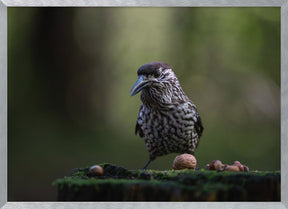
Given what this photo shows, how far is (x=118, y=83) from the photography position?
7105 mm

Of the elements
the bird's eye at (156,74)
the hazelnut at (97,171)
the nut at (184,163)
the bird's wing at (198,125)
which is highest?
the bird's eye at (156,74)

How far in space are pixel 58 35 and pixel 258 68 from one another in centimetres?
395

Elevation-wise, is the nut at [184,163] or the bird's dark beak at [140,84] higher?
the bird's dark beak at [140,84]

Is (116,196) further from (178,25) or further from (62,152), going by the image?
(178,25)

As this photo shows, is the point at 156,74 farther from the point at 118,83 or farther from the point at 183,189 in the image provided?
the point at 118,83

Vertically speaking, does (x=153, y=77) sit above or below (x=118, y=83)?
above

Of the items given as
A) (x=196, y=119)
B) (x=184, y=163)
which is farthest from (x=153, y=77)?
(x=184, y=163)

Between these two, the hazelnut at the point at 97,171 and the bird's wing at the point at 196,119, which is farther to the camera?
the bird's wing at the point at 196,119

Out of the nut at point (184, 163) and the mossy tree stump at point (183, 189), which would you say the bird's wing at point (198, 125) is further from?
the mossy tree stump at point (183, 189)

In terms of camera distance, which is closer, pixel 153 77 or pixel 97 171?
pixel 97 171

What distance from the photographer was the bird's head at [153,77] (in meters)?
3.83

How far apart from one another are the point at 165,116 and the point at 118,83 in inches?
124

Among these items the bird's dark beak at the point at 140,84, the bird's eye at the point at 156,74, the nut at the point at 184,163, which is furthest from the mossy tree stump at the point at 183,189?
the bird's eye at the point at 156,74
